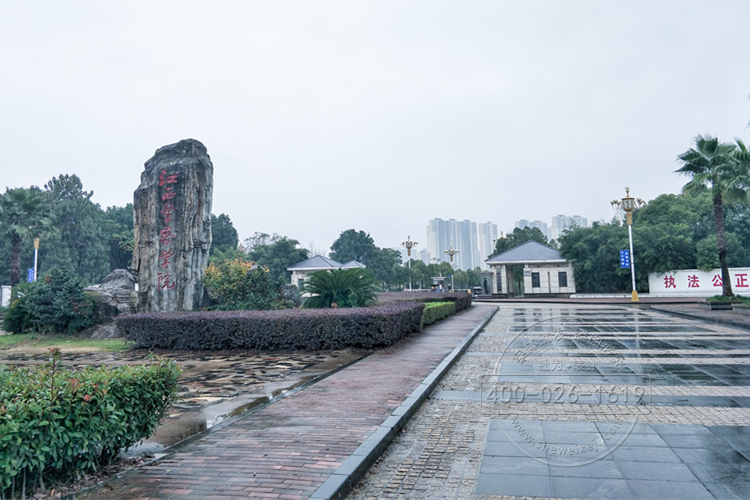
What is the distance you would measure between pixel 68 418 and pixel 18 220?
33.3 meters

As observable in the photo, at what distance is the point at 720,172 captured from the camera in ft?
65.0

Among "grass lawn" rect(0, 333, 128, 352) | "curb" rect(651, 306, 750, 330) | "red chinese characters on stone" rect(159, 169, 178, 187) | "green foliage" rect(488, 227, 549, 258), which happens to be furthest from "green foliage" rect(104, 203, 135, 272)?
"curb" rect(651, 306, 750, 330)

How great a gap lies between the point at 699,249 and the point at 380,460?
3688 cm

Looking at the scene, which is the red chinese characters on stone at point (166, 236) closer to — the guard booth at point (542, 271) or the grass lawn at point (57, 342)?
the grass lawn at point (57, 342)

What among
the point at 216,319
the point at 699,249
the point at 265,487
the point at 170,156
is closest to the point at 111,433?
the point at 265,487

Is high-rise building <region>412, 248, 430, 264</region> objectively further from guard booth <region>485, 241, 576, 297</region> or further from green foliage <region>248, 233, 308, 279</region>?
guard booth <region>485, 241, 576, 297</region>

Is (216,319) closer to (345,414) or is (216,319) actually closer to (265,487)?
(345,414)

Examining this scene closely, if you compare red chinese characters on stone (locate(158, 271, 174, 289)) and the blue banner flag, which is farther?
the blue banner flag

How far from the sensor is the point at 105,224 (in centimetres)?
5275

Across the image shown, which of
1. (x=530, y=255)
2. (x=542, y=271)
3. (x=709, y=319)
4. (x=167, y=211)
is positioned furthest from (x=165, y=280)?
(x=530, y=255)

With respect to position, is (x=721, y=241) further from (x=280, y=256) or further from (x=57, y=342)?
(x=280, y=256)

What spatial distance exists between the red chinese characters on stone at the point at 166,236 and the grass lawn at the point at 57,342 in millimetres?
2946

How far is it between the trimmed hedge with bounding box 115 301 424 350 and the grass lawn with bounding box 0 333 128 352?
4.46 feet

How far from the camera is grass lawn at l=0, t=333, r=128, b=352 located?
41.4ft
